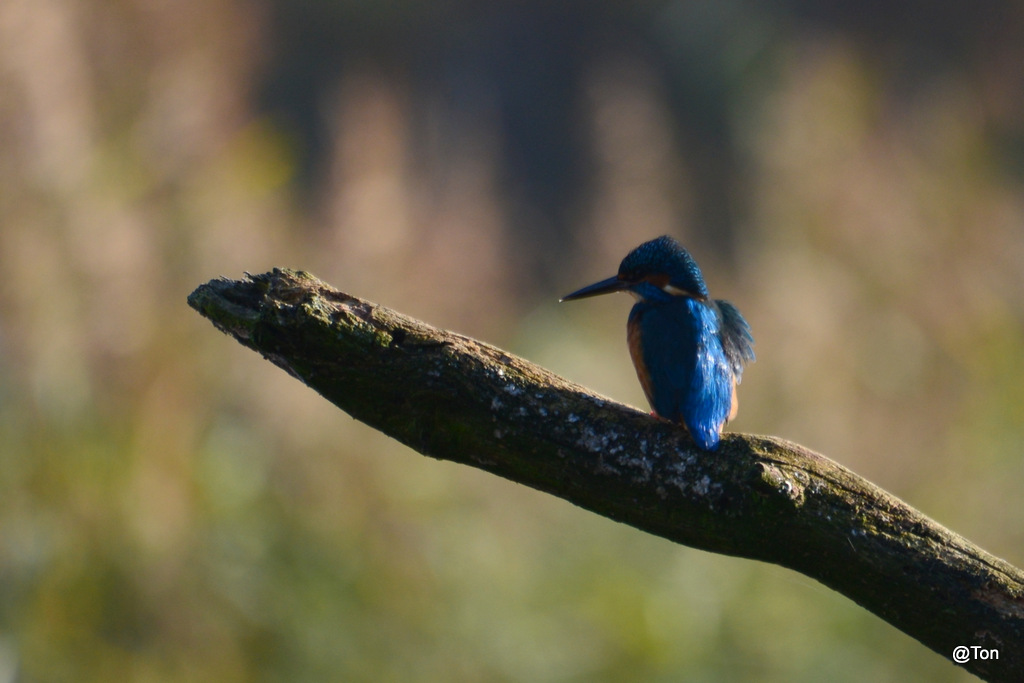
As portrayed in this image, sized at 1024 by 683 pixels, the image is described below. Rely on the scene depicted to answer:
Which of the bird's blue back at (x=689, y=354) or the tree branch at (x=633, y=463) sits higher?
the bird's blue back at (x=689, y=354)

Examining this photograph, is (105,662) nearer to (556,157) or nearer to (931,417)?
(931,417)

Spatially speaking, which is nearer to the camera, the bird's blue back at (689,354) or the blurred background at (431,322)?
the bird's blue back at (689,354)

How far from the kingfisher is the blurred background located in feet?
3.64

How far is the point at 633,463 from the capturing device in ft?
3.79

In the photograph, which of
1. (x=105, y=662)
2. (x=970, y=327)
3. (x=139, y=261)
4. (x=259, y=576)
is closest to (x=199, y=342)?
(x=139, y=261)

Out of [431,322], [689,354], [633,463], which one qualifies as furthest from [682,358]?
[431,322]

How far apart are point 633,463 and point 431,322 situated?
6.12ft

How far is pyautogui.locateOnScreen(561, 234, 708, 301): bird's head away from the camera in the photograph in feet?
5.46

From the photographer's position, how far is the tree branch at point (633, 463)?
110cm

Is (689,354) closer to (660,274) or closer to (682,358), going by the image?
(682,358)

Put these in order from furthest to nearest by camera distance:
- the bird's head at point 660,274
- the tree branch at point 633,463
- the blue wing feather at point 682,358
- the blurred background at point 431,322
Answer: the blurred background at point 431,322 < the bird's head at point 660,274 < the blue wing feather at point 682,358 < the tree branch at point 633,463

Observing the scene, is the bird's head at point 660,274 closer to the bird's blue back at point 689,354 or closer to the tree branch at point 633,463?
the bird's blue back at point 689,354

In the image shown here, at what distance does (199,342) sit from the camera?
2383 mm

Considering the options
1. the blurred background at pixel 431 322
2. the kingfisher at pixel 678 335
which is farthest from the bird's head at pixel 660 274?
the blurred background at pixel 431 322
